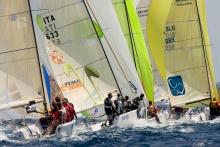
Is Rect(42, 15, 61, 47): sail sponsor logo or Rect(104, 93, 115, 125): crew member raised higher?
Rect(42, 15, 61, 47): sail sponsor logo

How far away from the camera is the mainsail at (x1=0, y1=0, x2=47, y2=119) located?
20031 millimetres

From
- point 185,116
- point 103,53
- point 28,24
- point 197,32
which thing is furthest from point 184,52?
point 28,24

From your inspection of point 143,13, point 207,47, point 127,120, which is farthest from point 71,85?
point 143,13

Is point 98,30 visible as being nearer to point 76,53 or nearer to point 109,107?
point 76,53

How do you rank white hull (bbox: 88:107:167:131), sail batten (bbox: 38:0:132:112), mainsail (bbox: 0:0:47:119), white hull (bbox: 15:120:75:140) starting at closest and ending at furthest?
1. white hull (bbox: 15:120:75:140)
2. mainsail (bbox: 0:0:47:119)
3. white hull (bbox: 88:107:167:131)
4. sail batten (bbox: 38:0:132:112)

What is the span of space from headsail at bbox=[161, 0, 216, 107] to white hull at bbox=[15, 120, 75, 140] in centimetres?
806

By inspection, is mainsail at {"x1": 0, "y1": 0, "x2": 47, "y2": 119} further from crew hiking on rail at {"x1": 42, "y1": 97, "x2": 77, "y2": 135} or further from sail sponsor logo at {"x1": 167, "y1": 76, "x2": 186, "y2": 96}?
sail sponsor logo at {"x1": 167, "y1": 76, "x2": 186, "y2": 96}

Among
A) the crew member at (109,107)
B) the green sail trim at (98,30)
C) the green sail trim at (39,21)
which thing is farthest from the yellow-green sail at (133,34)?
the green sail trim at (39,21)

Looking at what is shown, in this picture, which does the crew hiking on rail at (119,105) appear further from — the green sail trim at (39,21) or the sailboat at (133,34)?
the sailboat at (133,34)

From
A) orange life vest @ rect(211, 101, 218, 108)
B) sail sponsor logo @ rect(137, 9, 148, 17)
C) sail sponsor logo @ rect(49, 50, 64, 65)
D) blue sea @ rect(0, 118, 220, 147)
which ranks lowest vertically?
blue sea @ rect(0, 118, 220, 147)

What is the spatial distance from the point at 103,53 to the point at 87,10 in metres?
1.61

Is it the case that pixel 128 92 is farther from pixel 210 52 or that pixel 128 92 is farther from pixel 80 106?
pixel 210 52

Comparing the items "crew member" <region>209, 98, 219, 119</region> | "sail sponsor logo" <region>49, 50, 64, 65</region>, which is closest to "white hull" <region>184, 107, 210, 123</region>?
"crew member" <region>209, 98, 219, 119</region>

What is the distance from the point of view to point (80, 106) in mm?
22016
